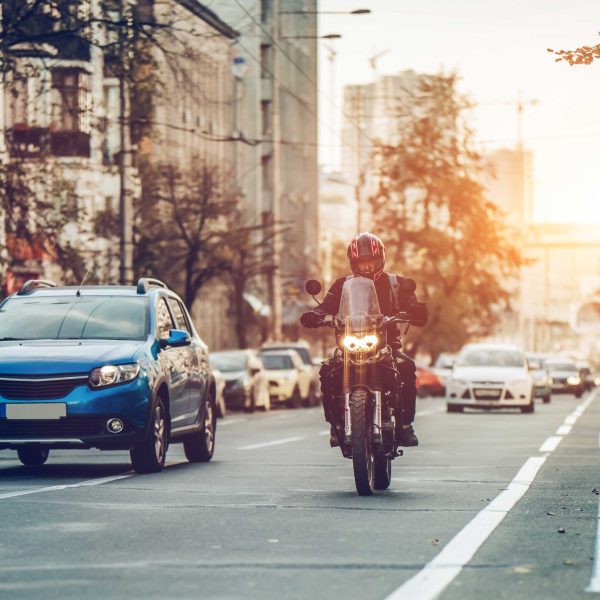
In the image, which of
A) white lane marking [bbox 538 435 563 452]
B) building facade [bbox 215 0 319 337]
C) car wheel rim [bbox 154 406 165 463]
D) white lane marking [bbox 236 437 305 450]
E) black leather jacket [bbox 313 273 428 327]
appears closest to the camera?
black leather jacket [bbox 313 273 428 327]

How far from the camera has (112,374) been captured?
16.3 metres

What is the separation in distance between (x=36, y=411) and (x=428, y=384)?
56.9 metres

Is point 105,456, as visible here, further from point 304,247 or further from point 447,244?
point 304,247

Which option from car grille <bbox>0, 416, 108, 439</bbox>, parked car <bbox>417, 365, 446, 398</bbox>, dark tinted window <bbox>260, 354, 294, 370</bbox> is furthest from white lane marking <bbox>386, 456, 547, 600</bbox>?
parked car <bbox>417, 365, 446, 398</bbox>

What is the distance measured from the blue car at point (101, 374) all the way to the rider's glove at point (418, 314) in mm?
3202

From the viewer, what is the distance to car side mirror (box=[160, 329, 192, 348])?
57.1 feet

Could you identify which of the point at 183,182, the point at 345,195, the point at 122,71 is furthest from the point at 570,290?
the point at 122,71

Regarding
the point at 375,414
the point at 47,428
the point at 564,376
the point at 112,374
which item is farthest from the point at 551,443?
the point at 564,376

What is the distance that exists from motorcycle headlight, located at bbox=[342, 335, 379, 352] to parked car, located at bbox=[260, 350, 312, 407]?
3667cm

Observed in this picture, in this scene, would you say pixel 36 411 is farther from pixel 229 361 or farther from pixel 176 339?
pixel 229 361

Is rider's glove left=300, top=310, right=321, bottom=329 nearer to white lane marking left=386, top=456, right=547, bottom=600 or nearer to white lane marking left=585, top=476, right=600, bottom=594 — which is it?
white lane marking left=386, top=456, right=547, bottom=600

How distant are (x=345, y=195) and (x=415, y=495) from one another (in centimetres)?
17389

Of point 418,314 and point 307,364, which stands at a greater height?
point 418,314

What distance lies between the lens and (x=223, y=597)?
8.22m
